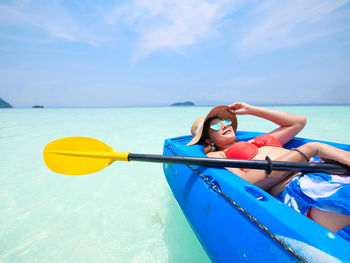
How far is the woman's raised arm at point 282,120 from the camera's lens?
6.56 ft

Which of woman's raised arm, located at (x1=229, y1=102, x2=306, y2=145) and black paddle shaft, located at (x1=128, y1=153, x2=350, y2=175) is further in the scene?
woman's raised arm, located at (x1=229, y1=102, x2=306, y2=145)

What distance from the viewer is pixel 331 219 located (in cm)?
90

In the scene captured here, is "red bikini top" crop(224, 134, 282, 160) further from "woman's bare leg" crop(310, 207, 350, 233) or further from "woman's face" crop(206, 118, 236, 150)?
"woman's bare leg" crop(310, 207, 350, 233)

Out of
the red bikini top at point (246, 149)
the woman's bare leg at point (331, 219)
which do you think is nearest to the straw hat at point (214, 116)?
the red bikini top at point (246, 149)

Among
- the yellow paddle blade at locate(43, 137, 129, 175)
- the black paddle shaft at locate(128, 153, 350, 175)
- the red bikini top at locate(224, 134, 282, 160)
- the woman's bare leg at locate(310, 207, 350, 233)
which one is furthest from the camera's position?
the yellow paddle blade at locate(43, 137, 129, 175)

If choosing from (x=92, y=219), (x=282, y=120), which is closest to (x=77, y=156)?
(x=92, y=219)

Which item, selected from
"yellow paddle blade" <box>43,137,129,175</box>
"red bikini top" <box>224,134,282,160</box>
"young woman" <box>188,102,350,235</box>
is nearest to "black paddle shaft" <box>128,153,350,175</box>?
"young woman" <box>188,102,350,235</box>

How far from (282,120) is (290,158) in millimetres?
933

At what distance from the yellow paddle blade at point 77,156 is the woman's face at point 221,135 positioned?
1.18 meters

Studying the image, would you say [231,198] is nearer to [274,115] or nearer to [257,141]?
[257,141]

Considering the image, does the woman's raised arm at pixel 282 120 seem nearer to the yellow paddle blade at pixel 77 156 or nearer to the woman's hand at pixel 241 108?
the woman's hand at pixel 241 108

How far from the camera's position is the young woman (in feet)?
2.95

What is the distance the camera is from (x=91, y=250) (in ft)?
5.58

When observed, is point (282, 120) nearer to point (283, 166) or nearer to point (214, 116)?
point (214, 116)
